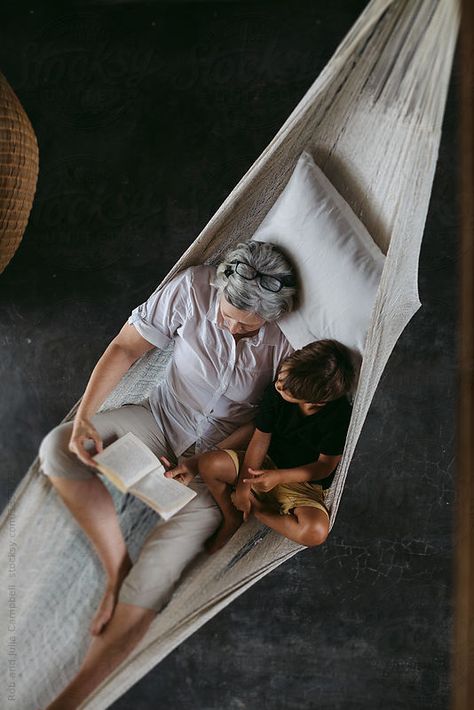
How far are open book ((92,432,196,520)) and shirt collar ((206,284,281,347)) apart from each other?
0.28 m

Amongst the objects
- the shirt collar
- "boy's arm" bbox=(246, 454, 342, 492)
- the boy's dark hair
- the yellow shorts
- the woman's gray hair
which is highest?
the woman's gray hair

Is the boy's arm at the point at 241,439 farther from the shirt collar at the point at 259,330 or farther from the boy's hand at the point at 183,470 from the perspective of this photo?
the shirt collar at the point at 259,330

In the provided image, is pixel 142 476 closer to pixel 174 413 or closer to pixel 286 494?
pixel 174 413

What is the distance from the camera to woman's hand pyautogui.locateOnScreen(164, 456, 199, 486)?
4.24 feet

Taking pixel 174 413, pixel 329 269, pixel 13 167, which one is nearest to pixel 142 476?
pixel 174 413

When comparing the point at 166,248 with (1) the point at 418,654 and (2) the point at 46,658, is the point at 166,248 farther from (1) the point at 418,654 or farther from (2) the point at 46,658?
(1) the point at 418,654

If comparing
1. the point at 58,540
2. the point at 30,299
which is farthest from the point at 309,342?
the point at 30,299

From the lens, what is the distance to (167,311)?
135 cm

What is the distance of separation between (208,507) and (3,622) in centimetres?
48

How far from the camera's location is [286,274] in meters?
1.27

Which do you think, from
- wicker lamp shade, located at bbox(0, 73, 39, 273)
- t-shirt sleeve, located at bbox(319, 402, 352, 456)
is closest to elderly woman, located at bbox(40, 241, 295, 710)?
t-shirt sleeve, located at bbox(319, 402, 352, 456)

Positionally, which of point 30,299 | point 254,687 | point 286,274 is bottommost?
point 254,687

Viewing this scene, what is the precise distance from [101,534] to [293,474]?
388 mm

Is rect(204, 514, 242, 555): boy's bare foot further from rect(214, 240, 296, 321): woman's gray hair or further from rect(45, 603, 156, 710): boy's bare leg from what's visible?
rect(214, 240, 296, 321): woman's gray hair
